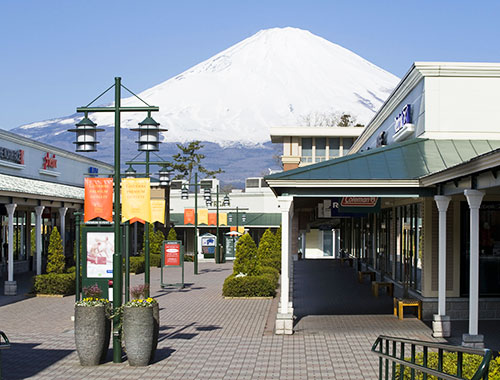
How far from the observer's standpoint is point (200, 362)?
14070 millimetres

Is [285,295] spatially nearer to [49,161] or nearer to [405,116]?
[405,116]

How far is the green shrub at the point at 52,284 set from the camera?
2641cm

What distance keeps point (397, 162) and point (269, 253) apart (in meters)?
19.8

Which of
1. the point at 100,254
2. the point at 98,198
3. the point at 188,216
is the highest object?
the point at 98,198

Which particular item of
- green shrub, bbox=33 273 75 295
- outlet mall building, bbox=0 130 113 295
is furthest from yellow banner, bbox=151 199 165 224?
green shrub, bbox=33 273 75 295

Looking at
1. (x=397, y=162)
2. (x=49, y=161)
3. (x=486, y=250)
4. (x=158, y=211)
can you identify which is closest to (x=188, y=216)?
(x=49, y=161)

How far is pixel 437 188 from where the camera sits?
1672 centimetres

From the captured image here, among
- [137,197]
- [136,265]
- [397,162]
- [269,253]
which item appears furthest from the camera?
[136,265]

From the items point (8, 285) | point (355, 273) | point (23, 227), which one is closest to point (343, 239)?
point (355, 273)

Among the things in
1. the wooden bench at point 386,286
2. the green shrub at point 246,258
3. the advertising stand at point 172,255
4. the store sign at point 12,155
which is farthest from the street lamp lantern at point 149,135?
the store sign at point 12,155

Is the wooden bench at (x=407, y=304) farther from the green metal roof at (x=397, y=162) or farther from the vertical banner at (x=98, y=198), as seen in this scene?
the vertical banner at (x=98, y=198)

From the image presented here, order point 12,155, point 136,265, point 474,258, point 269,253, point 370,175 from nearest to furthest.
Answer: point 474,258 < point 370,175 < point 12,155 < point 269,253 < point 136,265

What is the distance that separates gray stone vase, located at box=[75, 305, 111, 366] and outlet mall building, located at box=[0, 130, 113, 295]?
1499 cm

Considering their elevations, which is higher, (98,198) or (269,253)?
(98,198)
